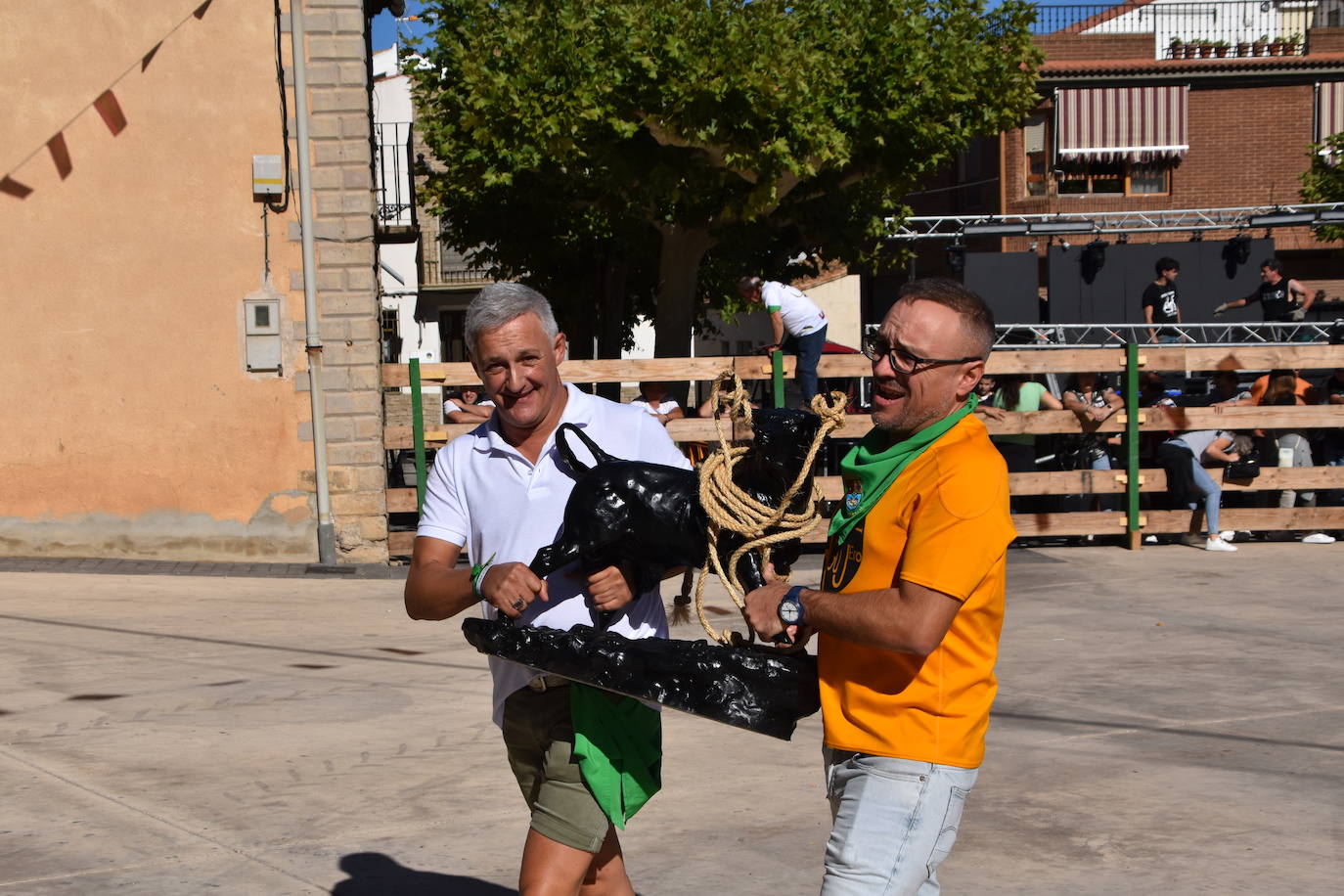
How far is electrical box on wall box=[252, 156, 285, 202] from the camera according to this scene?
10703 mm

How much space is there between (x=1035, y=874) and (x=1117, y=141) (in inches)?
1347

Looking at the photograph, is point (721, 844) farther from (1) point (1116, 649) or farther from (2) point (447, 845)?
(1) point (1116, 649)

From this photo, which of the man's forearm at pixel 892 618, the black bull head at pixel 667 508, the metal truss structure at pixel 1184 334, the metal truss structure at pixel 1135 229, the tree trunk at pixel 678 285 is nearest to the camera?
the man's forearm at pixel 892 618

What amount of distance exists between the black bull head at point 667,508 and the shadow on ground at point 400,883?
1704 millimetres

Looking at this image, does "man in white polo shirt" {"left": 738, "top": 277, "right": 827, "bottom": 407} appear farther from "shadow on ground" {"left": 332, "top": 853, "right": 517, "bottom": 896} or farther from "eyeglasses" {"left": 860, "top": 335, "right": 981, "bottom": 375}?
"eyeglasses" {"left": 860, "top": 335, "right": 981, "bottom": 375}

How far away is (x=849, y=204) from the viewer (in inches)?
866

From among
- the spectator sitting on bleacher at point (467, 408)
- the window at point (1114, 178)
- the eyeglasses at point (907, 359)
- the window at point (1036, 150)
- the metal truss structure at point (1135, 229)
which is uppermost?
the window at point (1036, 150)

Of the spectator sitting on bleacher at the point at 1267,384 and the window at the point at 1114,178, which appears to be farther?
the window at the point at 1114,178

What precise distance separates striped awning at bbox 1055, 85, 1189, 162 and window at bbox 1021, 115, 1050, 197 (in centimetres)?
41

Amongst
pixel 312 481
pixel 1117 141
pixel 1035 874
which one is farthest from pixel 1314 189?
pixel 1035 874

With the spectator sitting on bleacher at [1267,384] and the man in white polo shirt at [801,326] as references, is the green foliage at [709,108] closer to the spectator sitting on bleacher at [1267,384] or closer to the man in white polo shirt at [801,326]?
the man in white polo shirt at [801,326]

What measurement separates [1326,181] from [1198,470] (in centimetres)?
2148

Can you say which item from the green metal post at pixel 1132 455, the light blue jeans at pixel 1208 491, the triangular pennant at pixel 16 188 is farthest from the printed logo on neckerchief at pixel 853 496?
the triangular pennant at pixel 16 188

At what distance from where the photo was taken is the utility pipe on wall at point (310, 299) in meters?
10.8
